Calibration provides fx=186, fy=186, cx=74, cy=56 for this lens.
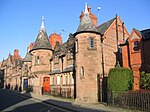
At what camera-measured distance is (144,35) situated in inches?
921

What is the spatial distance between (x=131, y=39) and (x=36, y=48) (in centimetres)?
1864

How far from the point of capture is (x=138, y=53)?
2270 cm

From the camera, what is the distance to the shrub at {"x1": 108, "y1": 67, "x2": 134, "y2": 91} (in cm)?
1844

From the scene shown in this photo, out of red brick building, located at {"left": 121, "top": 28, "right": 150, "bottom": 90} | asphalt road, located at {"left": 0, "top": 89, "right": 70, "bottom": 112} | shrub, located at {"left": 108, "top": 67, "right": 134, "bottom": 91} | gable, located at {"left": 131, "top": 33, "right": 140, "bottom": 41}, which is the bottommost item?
asphalt road, located at {"left": 0, "top": 89, "right": 70, "bottom": 112}

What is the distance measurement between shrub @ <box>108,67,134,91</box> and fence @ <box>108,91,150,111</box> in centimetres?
74

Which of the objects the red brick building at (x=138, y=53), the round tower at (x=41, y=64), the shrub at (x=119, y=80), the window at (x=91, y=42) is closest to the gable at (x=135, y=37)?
the red brick building at (x=138, y=53)

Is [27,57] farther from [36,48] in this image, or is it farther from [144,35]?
[144,35]

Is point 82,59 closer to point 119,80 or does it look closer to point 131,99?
point 119,80

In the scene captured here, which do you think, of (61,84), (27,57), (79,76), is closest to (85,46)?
(79,76)

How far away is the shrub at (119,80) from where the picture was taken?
18.4m

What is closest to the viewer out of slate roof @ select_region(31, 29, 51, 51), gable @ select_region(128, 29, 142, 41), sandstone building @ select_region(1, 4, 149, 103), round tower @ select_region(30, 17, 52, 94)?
sandstone building @ select_region(1, 4, 149, 103)

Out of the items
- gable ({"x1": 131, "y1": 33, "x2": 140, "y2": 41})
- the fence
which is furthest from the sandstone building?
the fence

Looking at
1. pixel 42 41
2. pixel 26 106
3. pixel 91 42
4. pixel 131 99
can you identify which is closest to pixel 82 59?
pixel 91 42

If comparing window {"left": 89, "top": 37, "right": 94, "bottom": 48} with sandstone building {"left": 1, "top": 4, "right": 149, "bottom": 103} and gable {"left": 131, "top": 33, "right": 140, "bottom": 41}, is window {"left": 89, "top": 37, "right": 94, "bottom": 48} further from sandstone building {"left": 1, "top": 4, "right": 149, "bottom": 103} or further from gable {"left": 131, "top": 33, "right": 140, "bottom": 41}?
gable {"left": 131, "top": 33, "right": 140, "bottom": 41}
